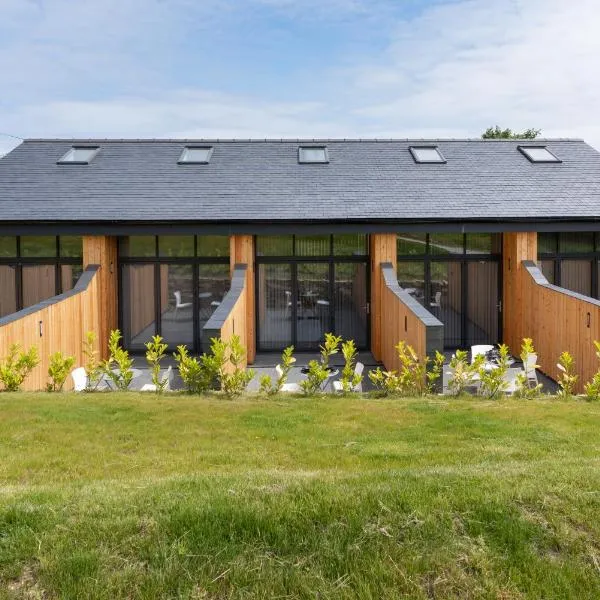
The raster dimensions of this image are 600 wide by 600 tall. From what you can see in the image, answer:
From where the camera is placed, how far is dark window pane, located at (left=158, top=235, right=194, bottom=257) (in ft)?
48.5

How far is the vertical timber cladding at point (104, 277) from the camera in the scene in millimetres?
14117

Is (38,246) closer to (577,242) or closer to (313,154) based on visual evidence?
(313,154)

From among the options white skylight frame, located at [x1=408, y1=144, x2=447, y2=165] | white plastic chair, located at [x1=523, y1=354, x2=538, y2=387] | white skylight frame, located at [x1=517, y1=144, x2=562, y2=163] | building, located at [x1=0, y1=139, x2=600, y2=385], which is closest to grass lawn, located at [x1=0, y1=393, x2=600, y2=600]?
white plastic chair, located at [x1=523, y1=354, x2=538, y2=387]

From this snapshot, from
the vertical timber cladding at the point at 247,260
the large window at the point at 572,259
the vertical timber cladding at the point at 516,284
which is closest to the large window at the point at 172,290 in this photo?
the vertical timber cladding at the point at 247,260

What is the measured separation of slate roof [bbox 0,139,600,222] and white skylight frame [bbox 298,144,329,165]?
0.18 metres

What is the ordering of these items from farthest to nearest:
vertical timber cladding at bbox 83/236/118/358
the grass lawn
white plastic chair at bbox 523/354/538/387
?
vertical timber cladding at bbox 83/236/118/358
white plastic chair at bbox 523/354/538/387
the grass lawn

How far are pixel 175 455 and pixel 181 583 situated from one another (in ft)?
7.97

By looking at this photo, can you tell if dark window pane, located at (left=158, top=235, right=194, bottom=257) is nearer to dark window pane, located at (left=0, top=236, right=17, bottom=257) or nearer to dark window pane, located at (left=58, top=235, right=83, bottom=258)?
dark window pane, located at (left=58, top=235, right=83, bottom=258)

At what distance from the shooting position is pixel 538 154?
59.1ft

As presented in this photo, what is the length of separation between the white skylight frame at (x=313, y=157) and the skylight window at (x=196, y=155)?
2.65 m

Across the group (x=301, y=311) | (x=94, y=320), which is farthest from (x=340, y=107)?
(x=94, y=320)

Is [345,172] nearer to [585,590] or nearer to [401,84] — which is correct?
[401,84]

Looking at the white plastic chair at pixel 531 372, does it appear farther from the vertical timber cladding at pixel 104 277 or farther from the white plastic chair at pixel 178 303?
the vertical timber cladding at pixel 104 277

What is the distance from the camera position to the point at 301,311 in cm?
1498
